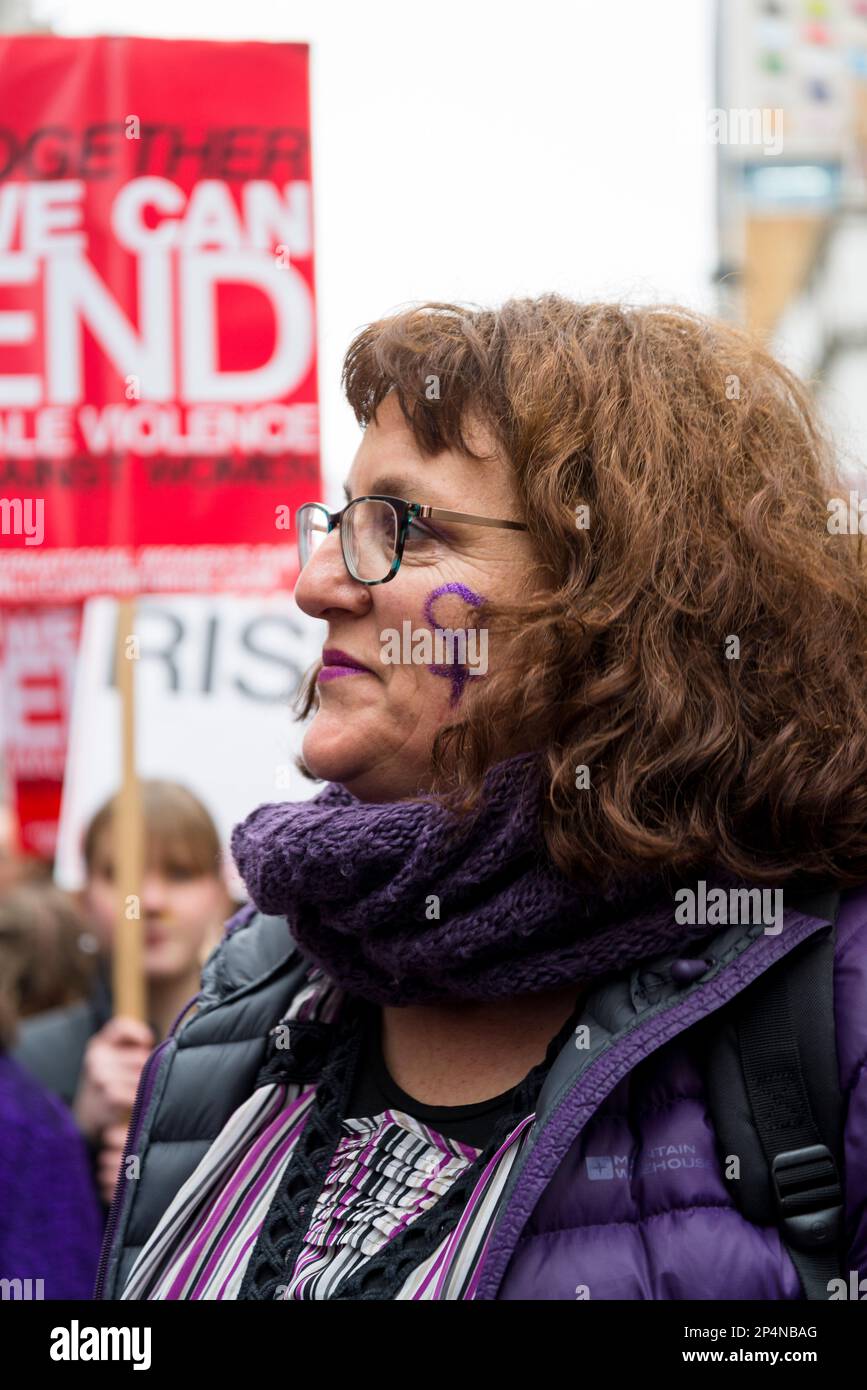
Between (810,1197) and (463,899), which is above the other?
(463,899)

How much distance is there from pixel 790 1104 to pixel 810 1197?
0.08 meters

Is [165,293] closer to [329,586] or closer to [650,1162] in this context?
[329,586]

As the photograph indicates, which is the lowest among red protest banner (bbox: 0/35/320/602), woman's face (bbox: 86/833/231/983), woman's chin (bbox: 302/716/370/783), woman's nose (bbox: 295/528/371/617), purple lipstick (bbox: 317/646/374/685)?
woman's face (bbox: 86/833/231/983)

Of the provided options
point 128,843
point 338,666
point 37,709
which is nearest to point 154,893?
point 128,843

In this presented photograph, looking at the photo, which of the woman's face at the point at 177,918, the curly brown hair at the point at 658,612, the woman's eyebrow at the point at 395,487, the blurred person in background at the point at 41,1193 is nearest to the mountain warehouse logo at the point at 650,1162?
the curly brown hair at the point at 658,612

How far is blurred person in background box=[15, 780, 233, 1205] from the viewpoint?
3.56 meters

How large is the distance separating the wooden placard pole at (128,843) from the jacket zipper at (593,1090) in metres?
1.94

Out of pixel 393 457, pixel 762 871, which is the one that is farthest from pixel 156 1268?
pixel 393 457

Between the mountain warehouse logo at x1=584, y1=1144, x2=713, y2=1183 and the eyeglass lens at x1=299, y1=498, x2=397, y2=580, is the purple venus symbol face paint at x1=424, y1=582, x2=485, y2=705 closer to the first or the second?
the eyeglass lens at x1=299, y1=498, x2=397, y2=580

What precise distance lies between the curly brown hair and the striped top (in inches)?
13.7

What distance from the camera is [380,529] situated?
169cm

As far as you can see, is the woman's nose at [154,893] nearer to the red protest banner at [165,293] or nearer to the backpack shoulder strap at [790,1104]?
the red protest banner at [165,293]

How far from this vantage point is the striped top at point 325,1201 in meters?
1.44

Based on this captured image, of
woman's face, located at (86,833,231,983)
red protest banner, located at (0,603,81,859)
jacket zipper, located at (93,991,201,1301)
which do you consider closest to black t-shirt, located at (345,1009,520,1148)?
jacket zipper, located at (93,991,201,1301)
